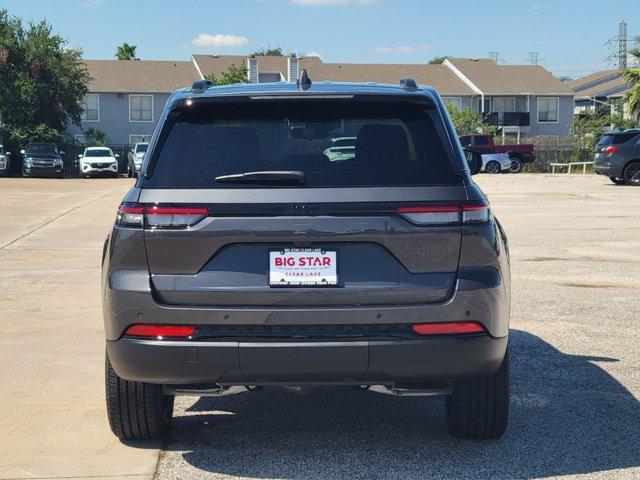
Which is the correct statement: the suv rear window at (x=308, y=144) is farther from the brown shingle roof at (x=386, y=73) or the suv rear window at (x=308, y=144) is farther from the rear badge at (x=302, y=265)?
the brown shingle roof at (x=386, y=73)

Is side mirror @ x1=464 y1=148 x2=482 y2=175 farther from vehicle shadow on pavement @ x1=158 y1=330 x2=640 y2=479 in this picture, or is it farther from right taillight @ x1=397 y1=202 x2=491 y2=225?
right taillight @ x1=397 y1=202 x2=491 y2=225

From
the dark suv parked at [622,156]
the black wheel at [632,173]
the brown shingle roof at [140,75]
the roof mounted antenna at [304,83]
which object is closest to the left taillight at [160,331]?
the roof mounted antenna at [304,83]

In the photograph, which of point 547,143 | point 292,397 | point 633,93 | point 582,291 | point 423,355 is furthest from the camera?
point 547,143

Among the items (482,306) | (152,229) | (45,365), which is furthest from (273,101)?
(45,365)

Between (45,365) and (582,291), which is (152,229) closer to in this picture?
(45,365)

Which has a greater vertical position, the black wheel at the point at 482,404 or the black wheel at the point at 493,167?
the black wheel at the point at 493,167

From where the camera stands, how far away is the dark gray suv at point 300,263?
4469 millimetres

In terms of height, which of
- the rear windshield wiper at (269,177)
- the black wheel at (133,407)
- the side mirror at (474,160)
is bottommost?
the black wheel at (133,407)

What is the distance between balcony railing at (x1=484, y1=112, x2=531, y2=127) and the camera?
252ft

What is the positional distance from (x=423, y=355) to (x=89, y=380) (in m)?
2.95

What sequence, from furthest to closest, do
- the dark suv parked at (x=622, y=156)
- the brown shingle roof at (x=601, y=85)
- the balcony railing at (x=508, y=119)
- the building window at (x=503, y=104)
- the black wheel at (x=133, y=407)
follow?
the brown shingle roof at (x=601, y=85) → the building window at (x=503, y=104) → the balcony railing at (x=508, y=119) → the dark suv parked at (x=622, y=156) → the black wheel at (x=133, y=407)

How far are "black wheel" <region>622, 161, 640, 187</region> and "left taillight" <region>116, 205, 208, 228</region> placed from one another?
29.2 metres

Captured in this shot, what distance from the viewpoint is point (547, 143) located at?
193 feet

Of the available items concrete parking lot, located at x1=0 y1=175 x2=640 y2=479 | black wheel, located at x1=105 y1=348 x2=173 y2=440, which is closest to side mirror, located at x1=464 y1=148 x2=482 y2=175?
concrete parking lot, located at x1=0 y1=175 x2=640 y2=479
